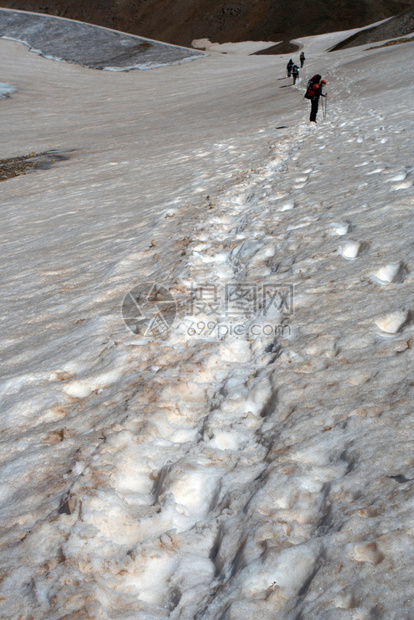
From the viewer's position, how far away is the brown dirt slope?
2921 inches

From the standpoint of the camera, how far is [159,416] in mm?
3262

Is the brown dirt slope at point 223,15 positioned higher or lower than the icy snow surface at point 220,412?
higher

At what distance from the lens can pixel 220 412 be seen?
3242 millimetres

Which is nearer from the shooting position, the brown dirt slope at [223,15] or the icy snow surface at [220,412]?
the icy snow surface at [220,412]

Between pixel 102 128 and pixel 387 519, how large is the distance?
23.8 m

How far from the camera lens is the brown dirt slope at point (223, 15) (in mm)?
74188

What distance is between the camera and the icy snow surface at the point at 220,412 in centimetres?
213

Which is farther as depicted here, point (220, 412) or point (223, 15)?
point (223, 15)

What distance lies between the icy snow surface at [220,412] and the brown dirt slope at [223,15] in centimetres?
7664

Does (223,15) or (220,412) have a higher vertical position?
(223,15)

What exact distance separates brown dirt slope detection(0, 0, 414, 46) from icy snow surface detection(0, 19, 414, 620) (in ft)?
251

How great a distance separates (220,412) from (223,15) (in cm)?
9689

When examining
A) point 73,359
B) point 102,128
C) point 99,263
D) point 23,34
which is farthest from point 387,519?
point 23,34

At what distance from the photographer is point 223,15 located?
85688 millimetres
